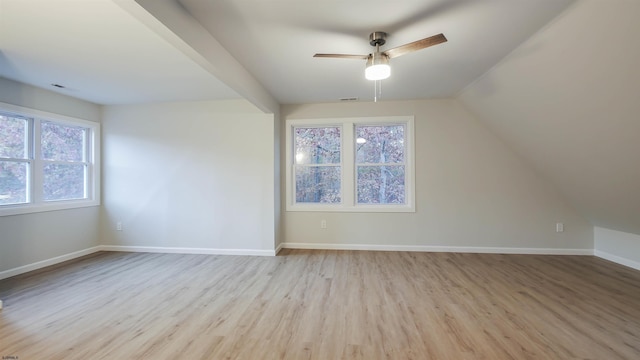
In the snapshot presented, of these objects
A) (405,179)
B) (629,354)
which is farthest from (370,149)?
(629,354)

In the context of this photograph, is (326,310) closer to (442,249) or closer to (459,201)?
(442,249)

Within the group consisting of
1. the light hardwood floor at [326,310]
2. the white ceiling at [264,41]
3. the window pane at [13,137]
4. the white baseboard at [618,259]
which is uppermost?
the white ceiling at [264,41]

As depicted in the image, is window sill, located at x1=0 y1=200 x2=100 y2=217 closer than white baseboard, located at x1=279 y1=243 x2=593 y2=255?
Yes

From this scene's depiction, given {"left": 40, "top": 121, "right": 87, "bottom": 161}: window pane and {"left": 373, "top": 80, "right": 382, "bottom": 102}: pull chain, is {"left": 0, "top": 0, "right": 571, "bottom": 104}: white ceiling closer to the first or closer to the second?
{"left": 373, "top": 80, "right": 382, "bottom": 102}: pull chain

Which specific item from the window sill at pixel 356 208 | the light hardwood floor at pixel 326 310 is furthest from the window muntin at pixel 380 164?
the light hardwood floor at pixel 326 310

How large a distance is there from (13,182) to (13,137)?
1.98ft

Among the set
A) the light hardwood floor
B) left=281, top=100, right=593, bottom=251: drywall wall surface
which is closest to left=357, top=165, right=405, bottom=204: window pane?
left=281, top=100, right=593, bottom=251: drywall wall surface

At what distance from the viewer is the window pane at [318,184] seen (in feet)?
15.1

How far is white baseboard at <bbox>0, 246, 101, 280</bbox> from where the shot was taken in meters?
3.31

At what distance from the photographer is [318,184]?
182 inches

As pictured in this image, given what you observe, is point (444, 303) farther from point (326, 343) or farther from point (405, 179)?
point (405, 179)

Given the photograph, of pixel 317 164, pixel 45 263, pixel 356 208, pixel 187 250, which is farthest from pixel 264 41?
pixel 45 263

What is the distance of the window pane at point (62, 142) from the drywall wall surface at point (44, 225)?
25 cm

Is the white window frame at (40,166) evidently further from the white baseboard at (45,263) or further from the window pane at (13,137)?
the white baseboard at (45,263)
